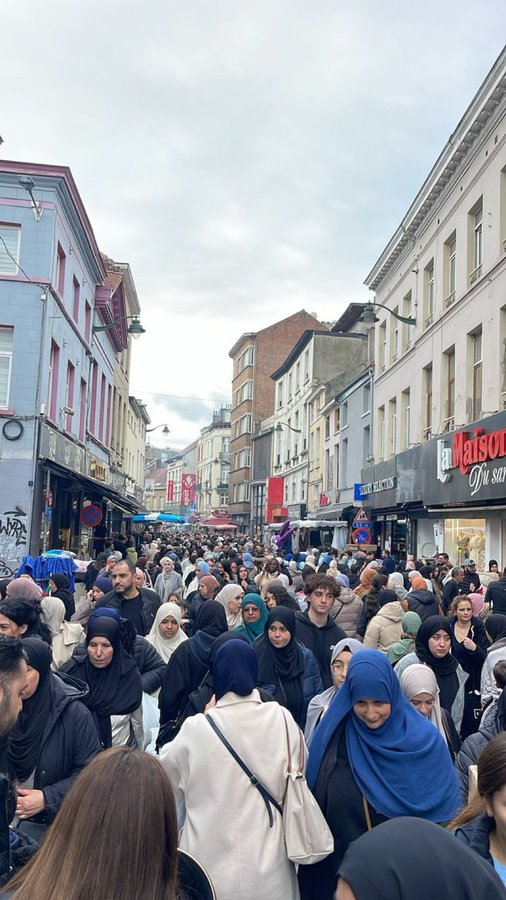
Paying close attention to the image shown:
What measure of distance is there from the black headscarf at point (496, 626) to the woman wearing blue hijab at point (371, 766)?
3.44 m

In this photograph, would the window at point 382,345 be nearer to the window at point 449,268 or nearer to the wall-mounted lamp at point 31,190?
the window at point 449,268

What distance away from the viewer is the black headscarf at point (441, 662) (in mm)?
5781

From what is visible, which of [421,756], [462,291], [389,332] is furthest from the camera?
[389,332]

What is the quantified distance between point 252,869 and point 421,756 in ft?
2.90

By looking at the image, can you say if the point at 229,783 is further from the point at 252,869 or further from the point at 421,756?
the point at 421,756

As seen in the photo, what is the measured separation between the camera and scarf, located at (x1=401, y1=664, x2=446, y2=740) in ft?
14.4

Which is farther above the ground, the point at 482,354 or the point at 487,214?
the point at 487,214

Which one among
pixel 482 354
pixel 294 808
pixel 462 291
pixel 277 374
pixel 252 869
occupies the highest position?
pixel 277 374

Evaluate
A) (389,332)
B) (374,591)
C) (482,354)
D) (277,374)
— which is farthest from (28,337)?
(277,374)

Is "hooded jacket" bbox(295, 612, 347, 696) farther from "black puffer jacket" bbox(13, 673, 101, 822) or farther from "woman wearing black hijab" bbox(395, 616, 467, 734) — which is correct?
"black puffer jacket" bbox(13, 673, 101, 822)

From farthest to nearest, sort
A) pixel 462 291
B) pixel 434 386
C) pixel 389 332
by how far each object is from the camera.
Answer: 1. pixel 389 332
2. pixel 434 386
3. pixel 462 291

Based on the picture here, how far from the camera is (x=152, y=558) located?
63.5ft

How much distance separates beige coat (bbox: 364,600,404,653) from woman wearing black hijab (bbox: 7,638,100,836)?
4219mm

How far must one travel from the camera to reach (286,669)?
208 inches
